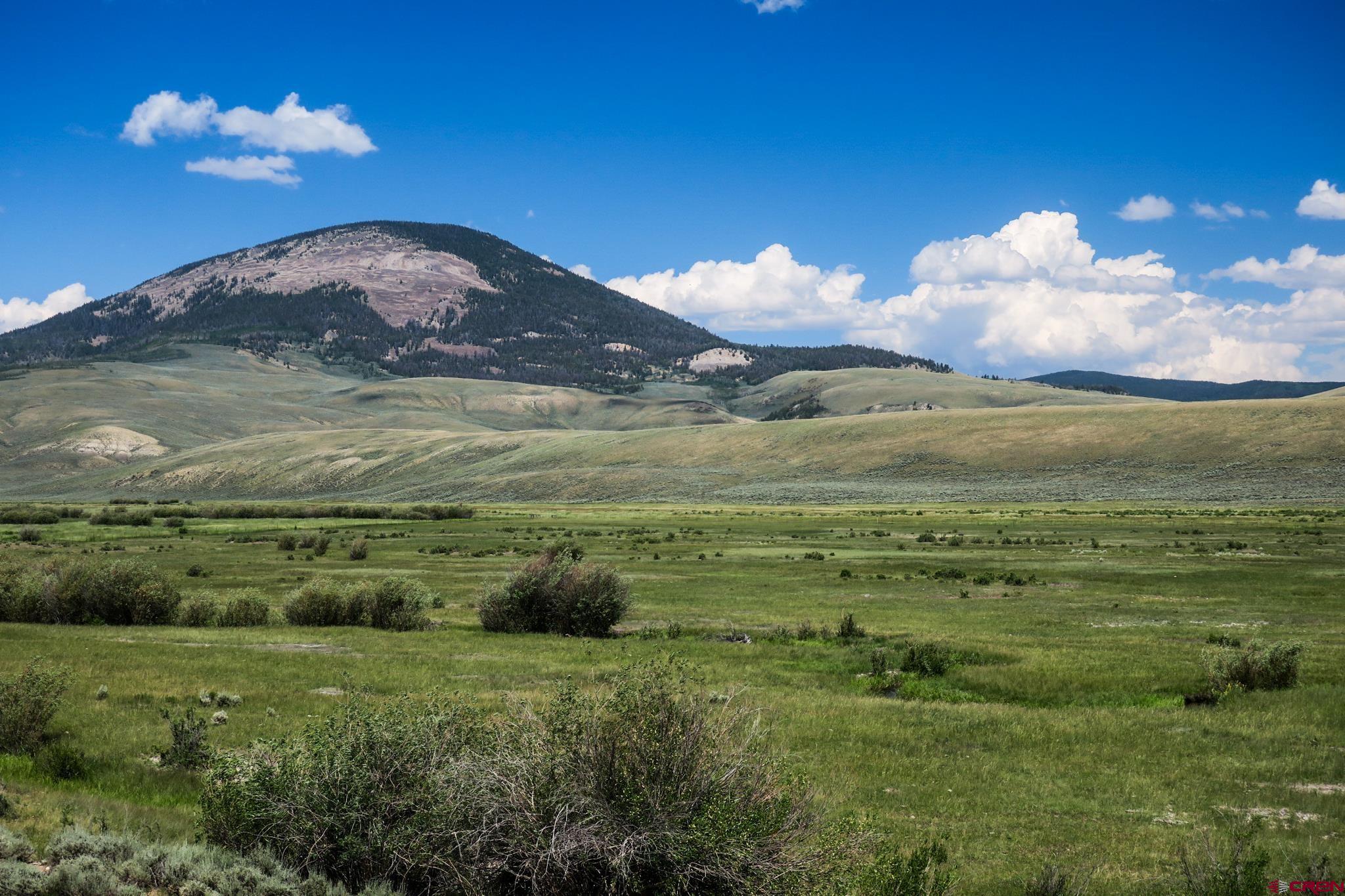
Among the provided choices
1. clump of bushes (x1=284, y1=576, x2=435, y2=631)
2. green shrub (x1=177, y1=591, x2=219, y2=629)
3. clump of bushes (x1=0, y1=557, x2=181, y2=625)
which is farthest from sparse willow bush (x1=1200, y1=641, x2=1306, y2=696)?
clump of bushes (x1=0, y1=557, x2=181, y2=625)

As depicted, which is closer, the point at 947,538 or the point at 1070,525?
the point at 947,538

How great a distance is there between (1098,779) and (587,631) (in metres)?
16.5

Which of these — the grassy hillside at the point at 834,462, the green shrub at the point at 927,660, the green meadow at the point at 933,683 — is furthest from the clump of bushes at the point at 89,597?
the grassy hillside at the point at 834,462

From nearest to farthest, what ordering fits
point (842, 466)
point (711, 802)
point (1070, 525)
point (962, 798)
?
point (711, 802) < point (962, 798) < point (1070, 525) < point (842, 466)

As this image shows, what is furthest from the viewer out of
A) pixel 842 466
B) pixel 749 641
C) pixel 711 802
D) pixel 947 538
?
pixel 842 466

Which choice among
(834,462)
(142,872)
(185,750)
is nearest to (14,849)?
(142,872)

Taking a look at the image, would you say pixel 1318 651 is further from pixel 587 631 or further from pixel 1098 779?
pixel 587 631

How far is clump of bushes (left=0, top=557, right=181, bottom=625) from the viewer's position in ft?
89.2

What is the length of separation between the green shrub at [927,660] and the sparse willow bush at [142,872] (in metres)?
14.9

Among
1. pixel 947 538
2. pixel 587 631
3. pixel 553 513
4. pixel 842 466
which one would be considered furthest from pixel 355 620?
pixel 842 466

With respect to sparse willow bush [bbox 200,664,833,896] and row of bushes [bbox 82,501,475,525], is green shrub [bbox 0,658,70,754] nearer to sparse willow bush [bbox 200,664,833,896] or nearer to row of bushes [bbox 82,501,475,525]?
sparse willow bush [bbox 200,664,833,896]

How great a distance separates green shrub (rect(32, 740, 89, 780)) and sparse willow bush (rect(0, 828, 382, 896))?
13.6ft

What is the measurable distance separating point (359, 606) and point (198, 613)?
4.64 metres

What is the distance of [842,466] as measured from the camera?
13788 centimetres
